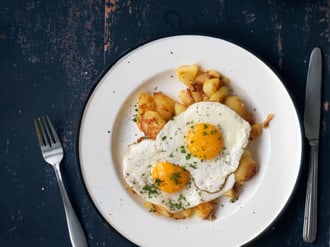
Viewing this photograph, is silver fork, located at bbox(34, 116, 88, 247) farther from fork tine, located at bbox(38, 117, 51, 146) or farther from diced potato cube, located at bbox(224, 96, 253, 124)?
diced potato cube, located at bbox(224, 96, 253, 124)

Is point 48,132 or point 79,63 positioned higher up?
point 79,63

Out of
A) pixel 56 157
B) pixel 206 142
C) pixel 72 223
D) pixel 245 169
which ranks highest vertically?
pixel 206 142

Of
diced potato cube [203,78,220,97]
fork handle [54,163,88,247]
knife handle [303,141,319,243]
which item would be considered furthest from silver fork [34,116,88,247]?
knife handle [303,141,319,243]

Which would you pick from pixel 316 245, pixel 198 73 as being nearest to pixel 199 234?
pixel 316 245

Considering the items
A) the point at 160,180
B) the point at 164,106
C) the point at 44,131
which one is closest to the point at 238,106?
the point at 164,106

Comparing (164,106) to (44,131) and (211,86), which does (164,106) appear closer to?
(211,86)
